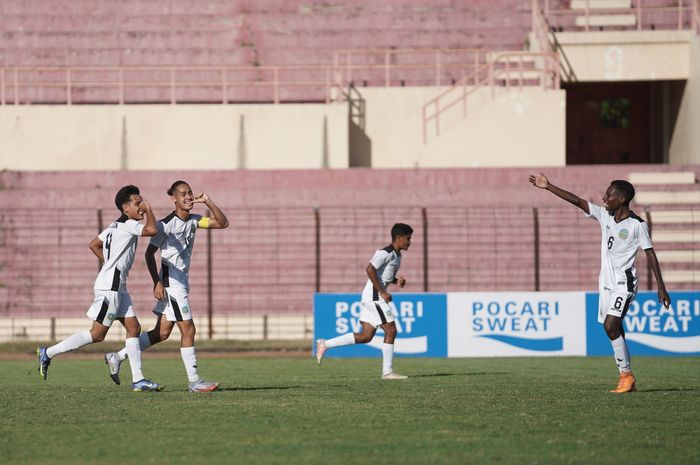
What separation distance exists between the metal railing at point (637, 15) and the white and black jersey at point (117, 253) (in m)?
23.3

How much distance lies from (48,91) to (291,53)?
21.5 feet

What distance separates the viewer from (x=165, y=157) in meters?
30.3

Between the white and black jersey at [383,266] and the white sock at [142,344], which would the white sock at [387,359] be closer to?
the white and black jersey at [383,266]

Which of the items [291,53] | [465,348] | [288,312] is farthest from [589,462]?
[291,53]

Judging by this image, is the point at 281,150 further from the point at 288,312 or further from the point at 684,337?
the point at 684,337

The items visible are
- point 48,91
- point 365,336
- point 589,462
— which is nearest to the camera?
point 589,462

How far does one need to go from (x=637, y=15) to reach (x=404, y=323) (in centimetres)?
1492

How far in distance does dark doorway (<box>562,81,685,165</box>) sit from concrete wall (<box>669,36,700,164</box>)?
311 cm

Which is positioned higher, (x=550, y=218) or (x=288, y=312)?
(x=550, y=218)

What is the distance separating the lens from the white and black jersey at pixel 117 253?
11844mm

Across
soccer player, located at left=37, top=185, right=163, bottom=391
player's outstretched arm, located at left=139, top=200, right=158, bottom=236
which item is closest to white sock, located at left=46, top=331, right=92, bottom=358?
soccer player, located at left=37, top=185, right=163, bottom=391

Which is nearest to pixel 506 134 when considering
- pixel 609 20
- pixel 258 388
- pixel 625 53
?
pixel 625 53

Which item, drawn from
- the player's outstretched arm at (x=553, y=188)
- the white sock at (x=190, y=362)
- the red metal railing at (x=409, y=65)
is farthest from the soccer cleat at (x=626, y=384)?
the red metal railing at (x=409, y=65)

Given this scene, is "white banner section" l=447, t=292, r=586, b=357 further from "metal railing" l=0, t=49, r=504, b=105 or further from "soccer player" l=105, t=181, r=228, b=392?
"soccer player" l=105, t=181, r=228, b=392
